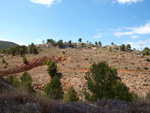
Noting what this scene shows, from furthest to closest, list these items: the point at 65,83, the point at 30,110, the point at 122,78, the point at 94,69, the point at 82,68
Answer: the point at 82,68
the point at 65,83
the point at 122,78
the point at 94,69
the point at 30,110

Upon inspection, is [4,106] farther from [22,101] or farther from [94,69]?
[94,69]

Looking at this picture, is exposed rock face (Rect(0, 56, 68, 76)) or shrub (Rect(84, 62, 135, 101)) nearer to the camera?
shrub (Rect(84, 62, 135, 101))

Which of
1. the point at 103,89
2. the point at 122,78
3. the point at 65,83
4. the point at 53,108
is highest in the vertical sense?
the point at 53,108

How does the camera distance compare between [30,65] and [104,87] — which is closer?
[104,87]

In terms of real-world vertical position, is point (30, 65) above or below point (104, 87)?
below

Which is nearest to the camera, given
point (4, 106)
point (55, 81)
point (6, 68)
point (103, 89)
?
point (4, 106)

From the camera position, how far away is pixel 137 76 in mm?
27891

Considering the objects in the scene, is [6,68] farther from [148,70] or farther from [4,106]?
[148,70]

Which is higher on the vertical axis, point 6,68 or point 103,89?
point 103,89

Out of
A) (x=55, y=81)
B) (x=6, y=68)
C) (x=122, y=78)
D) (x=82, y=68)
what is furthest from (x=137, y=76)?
(x=6, y=68)

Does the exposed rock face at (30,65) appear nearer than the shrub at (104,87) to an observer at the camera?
No

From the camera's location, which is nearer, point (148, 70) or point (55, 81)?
point (55, 81)

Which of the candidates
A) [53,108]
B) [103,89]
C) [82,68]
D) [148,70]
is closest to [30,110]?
[53,108]

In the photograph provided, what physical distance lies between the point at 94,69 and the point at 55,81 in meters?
9.00
